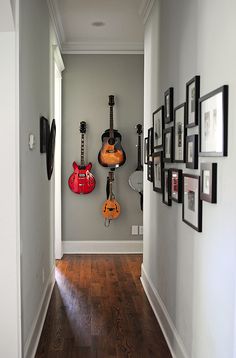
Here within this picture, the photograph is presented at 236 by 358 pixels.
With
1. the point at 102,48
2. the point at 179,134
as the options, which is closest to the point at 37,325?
the point at 179,134

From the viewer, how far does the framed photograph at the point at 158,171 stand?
315 centimetres

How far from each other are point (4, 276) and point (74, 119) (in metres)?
3.70

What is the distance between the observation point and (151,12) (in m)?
3.83

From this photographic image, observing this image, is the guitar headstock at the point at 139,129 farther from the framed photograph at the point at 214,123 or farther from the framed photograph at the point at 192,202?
the framed photograph at the point at 214,123

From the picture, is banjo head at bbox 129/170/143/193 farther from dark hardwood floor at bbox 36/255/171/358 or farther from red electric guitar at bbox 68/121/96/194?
dark hardwood floor at bbox 36/255/171/358

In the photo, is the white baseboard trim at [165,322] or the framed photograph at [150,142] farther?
the framed photograph at [150,142]

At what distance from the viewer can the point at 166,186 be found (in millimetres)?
2922

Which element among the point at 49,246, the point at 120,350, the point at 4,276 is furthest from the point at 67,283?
the point at 4,276

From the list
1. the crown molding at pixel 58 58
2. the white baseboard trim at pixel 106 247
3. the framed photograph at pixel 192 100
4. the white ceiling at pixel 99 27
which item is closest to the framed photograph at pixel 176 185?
the framed photograph at pixel 192 100

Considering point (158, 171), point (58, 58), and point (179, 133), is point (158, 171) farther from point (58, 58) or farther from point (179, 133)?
point (58, 58)

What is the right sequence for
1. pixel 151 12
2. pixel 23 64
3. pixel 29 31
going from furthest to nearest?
pixel 151 12 → pixel 29 31 → pixel 23 64

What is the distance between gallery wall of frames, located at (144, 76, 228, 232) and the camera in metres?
1.74

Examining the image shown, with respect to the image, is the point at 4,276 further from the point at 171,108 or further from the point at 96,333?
the point at 171,108

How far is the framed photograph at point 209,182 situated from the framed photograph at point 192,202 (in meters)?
0.10
